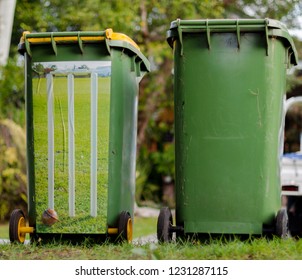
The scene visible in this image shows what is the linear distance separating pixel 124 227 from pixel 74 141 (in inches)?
31.6

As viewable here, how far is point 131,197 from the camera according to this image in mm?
6906

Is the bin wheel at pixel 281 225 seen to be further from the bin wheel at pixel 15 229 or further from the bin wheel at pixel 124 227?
the bin wheel at pixel 15 229

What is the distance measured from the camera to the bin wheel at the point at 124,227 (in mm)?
6301

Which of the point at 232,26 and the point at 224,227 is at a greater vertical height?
the point at 232,26

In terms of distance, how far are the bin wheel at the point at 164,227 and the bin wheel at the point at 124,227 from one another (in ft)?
0.81

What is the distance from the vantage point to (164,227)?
6.30 m

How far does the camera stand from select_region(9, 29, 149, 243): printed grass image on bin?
6.38m

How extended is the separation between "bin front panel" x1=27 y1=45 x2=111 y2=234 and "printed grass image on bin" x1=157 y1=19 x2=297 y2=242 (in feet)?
1.98

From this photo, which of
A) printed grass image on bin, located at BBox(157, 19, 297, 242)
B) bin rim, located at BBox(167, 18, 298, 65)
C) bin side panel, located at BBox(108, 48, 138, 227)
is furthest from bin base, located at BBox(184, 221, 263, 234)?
bin rim, located at BBox(167, 18, 298, 65)

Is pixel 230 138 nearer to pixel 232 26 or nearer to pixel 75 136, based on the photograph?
pixel 232 26

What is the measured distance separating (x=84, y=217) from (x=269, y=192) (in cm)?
150

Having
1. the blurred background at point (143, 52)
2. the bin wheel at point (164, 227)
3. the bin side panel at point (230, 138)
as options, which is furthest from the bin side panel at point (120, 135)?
the blurred background at point (143, 52)

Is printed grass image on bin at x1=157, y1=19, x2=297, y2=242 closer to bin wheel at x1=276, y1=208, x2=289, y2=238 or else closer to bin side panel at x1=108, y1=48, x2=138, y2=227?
bin wheel at x1=276, y1=208, x2=289, y2=238

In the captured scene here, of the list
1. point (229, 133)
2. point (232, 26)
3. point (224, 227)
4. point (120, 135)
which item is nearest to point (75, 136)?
point (120, 135)
